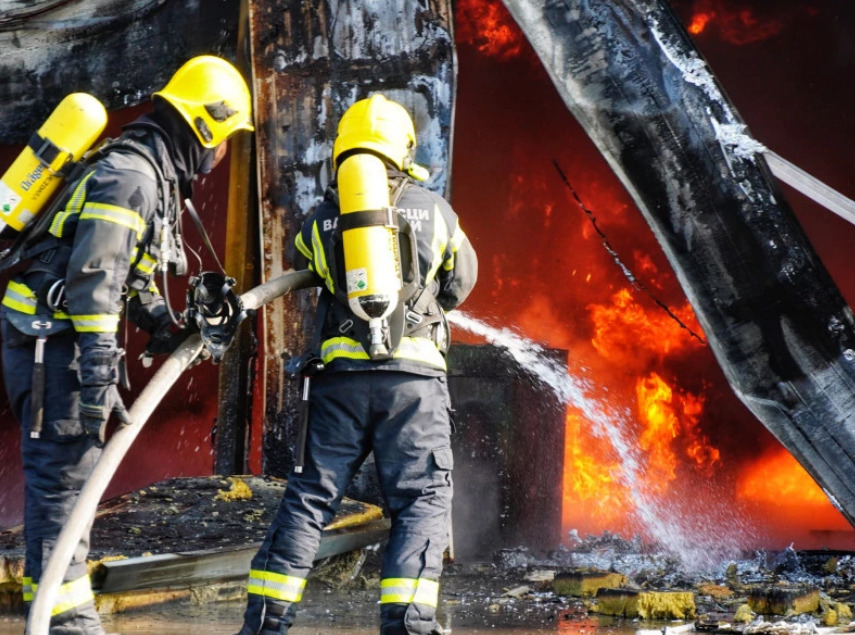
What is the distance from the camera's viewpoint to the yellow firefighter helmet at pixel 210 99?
382 cm

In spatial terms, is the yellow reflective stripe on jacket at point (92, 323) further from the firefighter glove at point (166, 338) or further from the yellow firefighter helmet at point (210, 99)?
the yellow firefighter helmet at point (210, 99)

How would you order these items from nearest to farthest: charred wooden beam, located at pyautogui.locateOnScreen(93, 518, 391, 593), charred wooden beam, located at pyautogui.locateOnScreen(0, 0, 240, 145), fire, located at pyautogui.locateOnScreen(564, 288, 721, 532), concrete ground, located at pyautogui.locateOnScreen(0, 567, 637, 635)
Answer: concrete ground, located at pyautogui.locateOnScreen(0, 567, 637, 635), charred wooden beam, located at pyautogui.locateOnScreen(93, 518, 391, 593), charred wooden beam, located at pyautogui.locateOnScreen(0, 0, 240, 145), fire, located at pyautogui.locateOnScreen(564, 288, 721, 532)

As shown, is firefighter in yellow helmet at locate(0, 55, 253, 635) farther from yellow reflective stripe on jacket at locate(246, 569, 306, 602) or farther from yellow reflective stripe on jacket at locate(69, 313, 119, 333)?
yellow reflective stripe on jacket at locate(246, 569, 306, 602)

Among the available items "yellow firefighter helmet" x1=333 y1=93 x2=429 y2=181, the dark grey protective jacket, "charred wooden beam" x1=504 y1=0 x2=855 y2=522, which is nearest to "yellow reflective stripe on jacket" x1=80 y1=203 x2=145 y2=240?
the dark grey protective jacket

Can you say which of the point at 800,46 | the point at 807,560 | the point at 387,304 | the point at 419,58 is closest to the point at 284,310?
the point at 419,58

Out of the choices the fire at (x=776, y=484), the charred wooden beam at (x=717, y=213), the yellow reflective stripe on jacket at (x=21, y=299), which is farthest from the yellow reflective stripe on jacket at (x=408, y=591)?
the fire at (x=776, y=484)

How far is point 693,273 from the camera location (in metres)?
5.50

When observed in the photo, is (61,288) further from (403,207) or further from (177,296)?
(177,296)

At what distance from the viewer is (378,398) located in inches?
138

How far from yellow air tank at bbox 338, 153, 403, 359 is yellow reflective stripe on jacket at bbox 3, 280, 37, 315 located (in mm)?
1019

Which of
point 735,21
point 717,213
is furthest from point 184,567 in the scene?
point 735,21

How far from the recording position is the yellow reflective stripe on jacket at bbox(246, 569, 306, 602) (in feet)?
10.9

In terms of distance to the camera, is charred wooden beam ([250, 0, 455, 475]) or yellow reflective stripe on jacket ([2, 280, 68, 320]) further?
charred wooden beam ([250, 0, 455, 475])

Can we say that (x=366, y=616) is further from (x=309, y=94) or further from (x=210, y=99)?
(x=309, y=94)
